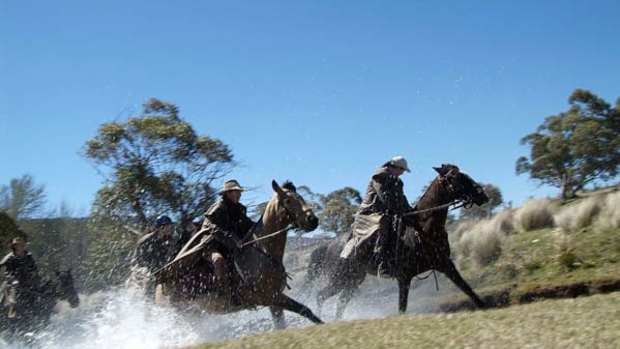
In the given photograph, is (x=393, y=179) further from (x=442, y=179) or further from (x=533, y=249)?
(x=533, y=249)

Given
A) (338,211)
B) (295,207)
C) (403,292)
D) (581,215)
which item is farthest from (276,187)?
(338,211)

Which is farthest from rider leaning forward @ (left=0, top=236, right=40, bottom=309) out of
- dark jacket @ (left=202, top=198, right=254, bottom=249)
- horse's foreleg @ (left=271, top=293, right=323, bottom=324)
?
horse's foreleg @ (left=271, top=293, right=323, bottom=324)

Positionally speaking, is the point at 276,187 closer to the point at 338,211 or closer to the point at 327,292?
the point at 327,292

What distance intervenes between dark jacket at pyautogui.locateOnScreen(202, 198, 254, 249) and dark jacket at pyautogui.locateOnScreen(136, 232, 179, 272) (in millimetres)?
1880

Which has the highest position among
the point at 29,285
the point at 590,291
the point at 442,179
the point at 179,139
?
the point at 179,139

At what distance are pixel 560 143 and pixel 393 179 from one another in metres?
19.9

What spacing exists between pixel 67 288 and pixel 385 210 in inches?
327

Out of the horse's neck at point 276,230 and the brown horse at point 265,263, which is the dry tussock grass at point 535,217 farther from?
the horse's neck at point 276,230

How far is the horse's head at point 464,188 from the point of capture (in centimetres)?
1198

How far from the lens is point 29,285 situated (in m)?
14.7

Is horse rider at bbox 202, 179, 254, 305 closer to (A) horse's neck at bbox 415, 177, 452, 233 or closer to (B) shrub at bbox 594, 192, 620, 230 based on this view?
(A) horse's neck at bbox 415, 177, 452, 233

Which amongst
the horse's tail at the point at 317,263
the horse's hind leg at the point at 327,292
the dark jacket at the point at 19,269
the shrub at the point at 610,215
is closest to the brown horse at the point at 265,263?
the horse's hind leg at the point at 327,292

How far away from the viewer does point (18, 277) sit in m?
14.5

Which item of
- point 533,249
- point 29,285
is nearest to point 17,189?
point 29,285
